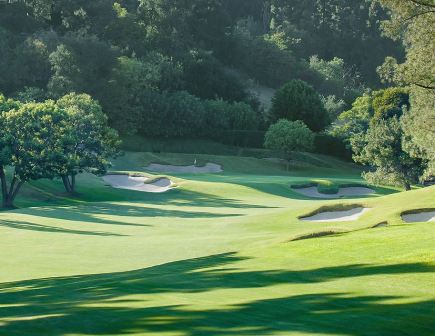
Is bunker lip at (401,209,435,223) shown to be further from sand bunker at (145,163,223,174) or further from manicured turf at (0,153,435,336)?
sand bunker at (145,163,223,174)

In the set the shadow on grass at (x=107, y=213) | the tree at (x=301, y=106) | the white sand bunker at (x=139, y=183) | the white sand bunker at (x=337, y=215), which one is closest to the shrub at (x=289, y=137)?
the tree at (x=301, y=106)

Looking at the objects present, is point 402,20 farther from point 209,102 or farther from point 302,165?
point 209,102

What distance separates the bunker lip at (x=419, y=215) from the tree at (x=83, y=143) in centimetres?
3057

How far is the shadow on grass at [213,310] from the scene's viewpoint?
43.7 ft

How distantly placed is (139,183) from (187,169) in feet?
55.2

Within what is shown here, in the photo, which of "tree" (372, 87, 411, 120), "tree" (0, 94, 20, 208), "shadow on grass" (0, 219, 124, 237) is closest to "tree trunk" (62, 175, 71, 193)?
"tree" (0, 94, 20, 208)

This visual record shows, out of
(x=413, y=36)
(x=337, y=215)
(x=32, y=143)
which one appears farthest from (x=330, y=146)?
(x=413, y=36)

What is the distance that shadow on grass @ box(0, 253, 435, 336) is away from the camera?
43.7ft

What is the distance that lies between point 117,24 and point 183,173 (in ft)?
143

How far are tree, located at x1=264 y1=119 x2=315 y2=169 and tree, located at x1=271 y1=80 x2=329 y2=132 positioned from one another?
11.9 metres

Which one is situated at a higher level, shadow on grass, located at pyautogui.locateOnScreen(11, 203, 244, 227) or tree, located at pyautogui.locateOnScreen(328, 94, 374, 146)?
tree, located at pyautogui.locateOnScreen(328, 94, 374, 146)

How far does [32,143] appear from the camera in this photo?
5950 centimetres

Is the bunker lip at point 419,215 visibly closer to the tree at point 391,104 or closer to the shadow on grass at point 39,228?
the shadow on grass at point 39,228

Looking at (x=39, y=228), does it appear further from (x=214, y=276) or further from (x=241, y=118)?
(x=241, y=118)
